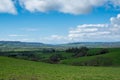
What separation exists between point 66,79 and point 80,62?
63.3 meters

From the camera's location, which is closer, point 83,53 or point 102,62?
point 102,62

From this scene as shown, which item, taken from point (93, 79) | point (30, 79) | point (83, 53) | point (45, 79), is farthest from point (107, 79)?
point (83, 53)

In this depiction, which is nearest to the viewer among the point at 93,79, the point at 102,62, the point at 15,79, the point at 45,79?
the point at 15,79

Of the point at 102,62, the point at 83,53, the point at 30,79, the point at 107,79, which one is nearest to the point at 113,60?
the point at 102,62

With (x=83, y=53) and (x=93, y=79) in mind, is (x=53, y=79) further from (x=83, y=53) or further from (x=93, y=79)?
(x=83, y=53)

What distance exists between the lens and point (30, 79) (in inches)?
1150

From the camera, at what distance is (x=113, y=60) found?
8925 cm

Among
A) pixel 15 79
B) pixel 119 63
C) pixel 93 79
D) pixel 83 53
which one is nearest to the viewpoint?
pixel 15 79

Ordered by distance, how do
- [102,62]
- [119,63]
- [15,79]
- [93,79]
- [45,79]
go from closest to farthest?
1. [15,79]
2. [45,79]
3. [93,79]
4. [119,63]
5. [102,62]

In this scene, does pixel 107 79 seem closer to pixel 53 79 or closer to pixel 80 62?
pixel 53 79

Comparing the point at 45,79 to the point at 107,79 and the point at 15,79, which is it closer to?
the point at 15,79

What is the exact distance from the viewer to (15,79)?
2859 cm

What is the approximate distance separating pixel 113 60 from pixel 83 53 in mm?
48307

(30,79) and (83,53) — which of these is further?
(83,53)
